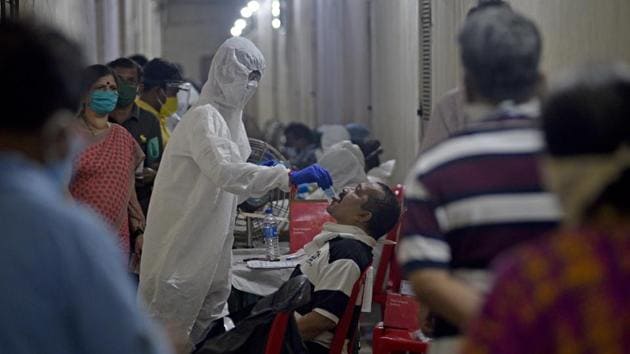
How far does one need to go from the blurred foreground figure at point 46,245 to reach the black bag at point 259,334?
2305 millimetres

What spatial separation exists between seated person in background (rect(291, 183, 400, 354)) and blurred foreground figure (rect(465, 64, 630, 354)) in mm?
2679

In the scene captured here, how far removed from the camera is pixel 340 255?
443 cm

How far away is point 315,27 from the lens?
1511 cm

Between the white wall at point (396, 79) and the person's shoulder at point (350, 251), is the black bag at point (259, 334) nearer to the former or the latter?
the person's shoulder at point (350, 251)

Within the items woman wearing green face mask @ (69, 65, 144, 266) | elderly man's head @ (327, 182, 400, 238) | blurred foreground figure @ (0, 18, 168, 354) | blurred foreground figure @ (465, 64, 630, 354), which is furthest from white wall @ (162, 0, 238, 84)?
blurred foreground figure @ (465, 64, 630, 354)

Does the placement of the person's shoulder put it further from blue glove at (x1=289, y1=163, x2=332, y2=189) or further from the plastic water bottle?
the plastic water bottle

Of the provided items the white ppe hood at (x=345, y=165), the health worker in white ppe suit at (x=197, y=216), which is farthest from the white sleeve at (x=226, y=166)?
the white ppe hood at (x=345, y=165)

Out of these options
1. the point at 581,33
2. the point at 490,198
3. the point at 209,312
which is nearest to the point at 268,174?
the point at 209,312

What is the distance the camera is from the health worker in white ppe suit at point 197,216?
474cm

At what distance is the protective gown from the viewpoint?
4738 millimetres

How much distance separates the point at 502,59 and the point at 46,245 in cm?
97

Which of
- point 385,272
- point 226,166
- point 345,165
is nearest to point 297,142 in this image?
point 345,165

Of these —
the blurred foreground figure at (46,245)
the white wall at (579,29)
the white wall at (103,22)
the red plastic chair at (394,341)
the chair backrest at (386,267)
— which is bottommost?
the red plastic chair at (394,341)

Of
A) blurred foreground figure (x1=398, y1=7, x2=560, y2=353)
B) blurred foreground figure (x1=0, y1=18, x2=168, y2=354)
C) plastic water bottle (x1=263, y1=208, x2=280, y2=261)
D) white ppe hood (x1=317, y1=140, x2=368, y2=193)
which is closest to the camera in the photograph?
blurred foreground figure (x1=0, y1=18, x2=168, y2=354)
